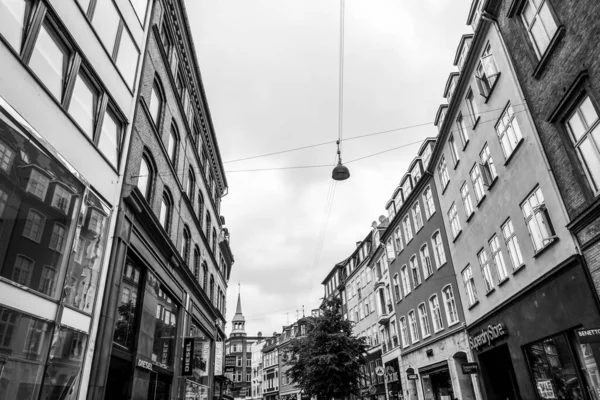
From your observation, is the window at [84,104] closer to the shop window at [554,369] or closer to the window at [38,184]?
the window at [38,184]

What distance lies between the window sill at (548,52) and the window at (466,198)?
7.98 metres

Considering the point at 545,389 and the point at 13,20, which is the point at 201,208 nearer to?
the point at 13,20

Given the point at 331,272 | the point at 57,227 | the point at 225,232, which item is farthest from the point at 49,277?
the point at 331,272

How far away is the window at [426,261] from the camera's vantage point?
26.4 m

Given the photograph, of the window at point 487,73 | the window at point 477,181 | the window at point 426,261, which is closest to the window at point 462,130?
the window at point 477,181

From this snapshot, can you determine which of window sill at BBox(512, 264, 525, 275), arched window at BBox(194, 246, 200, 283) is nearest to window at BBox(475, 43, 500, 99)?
window sill at BBox(512, 264, 525, 275)

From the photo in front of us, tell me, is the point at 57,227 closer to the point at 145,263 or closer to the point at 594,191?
the point at 145,263

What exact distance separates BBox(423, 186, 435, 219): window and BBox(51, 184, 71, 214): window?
2148cm

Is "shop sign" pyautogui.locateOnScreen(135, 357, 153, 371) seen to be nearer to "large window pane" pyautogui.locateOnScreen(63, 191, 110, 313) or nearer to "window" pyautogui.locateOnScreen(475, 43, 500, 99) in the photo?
"large window pane" pyautogui.locateOnScreen(63, 191, 110, 313)

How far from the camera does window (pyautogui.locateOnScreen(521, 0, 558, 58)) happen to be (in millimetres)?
11602

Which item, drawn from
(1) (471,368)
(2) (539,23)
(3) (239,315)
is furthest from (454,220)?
(3) (239,315)

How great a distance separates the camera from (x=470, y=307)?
806 inches

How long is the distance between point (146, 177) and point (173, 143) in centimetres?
444

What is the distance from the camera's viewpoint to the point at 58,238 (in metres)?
7.97
